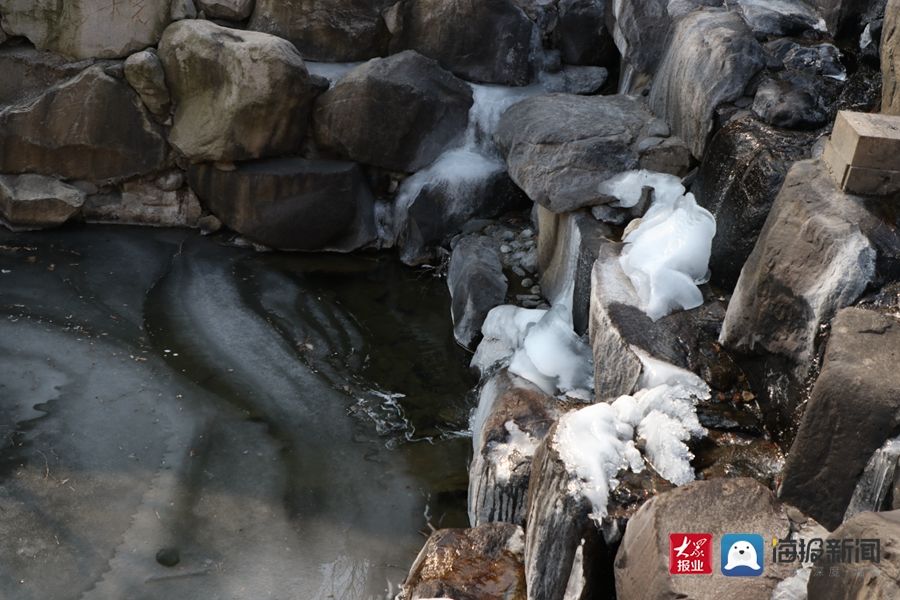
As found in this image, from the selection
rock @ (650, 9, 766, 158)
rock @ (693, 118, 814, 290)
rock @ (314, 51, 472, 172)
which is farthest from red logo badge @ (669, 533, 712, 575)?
rock @ (314, 51, 472, 172)

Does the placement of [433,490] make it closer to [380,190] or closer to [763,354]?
[763,354]

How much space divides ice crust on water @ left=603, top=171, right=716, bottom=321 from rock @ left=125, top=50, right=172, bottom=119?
421 centimetres

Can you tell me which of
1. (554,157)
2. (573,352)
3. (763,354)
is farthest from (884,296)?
(554,157)

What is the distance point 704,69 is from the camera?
6.49m

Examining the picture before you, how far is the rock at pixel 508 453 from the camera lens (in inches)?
193

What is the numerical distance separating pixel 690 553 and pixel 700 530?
114mm

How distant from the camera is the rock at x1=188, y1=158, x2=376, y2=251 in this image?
8.38 m

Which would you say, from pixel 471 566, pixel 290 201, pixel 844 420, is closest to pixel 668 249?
pixel 844 420

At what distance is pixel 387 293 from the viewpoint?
8.00 m

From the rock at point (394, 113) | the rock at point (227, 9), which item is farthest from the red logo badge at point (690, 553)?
the rock at point (227, 9)

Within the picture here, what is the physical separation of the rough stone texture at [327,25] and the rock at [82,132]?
142cm

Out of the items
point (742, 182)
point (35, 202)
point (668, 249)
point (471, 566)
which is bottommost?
point (35, 202)

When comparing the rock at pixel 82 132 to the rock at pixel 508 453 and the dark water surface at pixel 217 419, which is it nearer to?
the dark water surface at pixel 217 419

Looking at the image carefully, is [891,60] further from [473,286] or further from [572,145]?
[473,286]
